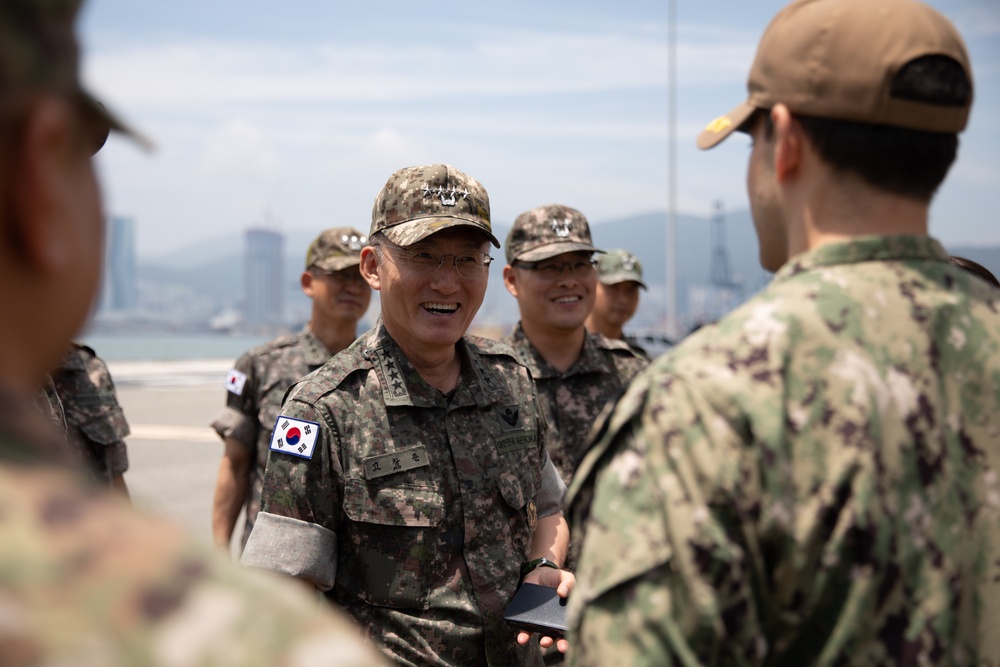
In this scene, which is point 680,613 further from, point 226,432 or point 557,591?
point 226,432

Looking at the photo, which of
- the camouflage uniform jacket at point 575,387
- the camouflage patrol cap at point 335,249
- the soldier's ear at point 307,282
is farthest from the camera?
the soldier's ear at point 307,282

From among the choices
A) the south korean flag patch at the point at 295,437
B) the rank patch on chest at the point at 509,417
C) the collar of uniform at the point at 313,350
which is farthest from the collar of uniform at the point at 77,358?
the rank patch on chest at the point at 509,417

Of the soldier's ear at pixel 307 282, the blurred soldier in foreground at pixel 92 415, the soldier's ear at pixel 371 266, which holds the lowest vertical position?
the blurred soldier in foreground at pixel 92 415

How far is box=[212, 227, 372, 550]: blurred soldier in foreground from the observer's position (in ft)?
16.4

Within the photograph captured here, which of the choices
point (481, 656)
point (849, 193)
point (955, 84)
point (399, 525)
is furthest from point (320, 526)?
point (955, 84)

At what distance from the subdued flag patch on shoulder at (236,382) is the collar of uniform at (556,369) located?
1414mm

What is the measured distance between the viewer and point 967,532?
1.44 metres

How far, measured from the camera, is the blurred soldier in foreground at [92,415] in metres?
4.21

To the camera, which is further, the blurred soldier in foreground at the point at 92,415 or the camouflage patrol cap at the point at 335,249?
the camouflage patrol cap at the point at 335,249

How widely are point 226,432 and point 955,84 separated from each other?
4184mm

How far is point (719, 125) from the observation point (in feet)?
5.66

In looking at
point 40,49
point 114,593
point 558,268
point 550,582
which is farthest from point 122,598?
point 558,268

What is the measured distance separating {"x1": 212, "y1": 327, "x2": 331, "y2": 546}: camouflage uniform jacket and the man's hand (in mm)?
2432

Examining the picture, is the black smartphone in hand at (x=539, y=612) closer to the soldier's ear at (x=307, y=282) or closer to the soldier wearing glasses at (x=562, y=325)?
the soldier wearing glasses at (x=562, y=325)
